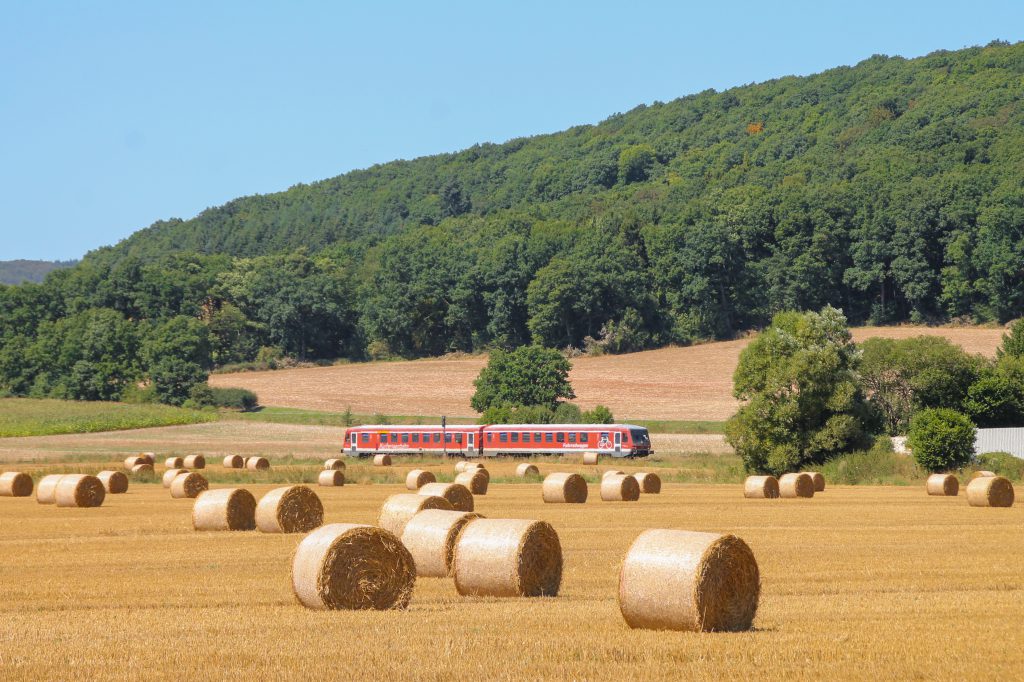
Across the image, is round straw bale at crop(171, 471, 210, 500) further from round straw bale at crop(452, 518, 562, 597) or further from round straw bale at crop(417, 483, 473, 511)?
round straw bale at crop(452, 518, 562, 597)

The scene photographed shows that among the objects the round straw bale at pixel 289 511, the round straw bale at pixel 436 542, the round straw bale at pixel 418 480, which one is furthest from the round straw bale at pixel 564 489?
the round straw bale at pixel 436 542

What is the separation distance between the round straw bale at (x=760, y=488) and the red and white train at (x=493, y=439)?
3192 centimetres

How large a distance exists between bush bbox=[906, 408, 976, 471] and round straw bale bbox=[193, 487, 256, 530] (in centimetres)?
3269

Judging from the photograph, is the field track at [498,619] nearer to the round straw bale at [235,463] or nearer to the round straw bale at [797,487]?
the round straw bale at [797,487]

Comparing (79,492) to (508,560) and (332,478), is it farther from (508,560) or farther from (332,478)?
(508,560)

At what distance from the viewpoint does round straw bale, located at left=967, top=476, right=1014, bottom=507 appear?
36.1 meters

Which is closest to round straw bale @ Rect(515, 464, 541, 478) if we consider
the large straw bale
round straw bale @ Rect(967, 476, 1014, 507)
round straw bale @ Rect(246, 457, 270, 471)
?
round straw bale @ Rect(246, 457, 270, 471)

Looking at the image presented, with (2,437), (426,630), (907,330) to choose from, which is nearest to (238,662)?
(426,630)

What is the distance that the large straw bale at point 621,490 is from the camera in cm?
3966

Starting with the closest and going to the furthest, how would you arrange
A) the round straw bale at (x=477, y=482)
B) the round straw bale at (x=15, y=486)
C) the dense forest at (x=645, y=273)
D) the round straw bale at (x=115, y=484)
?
the round straw bale at (x=15, y=486) < the round straw bale at (x=115, y=484) < the round straw bale at (x=477, y=482) < the dense forest at (x=645, y=273)

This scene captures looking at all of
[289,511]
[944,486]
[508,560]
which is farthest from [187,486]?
[508,560]

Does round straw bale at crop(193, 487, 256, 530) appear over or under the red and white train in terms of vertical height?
over

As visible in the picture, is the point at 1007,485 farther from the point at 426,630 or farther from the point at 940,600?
the point at 426,630

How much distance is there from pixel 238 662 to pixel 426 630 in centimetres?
237
